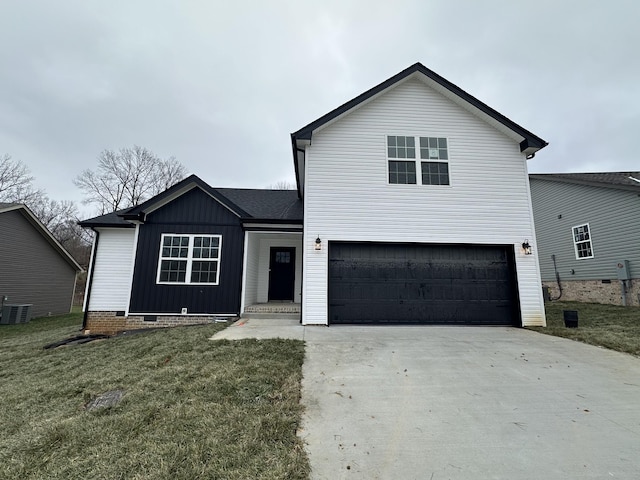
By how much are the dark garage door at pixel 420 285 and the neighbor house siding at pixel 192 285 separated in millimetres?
3350

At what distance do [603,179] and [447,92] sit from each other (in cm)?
1026

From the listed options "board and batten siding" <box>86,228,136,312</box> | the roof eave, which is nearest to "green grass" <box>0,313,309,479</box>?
"board and batten siding" <box>86,228,136,312</box>

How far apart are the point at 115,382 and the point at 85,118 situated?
23.6m

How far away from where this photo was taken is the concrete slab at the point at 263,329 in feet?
20.0

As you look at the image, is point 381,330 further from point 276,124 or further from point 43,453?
point 276,124

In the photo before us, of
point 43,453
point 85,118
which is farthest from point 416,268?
point 85,118

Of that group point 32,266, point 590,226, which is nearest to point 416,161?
point 590,226

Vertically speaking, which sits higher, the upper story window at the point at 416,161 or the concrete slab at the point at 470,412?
the upper story window at the point at 416,161

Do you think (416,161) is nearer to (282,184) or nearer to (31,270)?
(31,270)

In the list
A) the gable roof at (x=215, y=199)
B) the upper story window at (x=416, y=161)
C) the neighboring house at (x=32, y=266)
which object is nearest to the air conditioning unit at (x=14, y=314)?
the neighboring house at (x=32, y=266)

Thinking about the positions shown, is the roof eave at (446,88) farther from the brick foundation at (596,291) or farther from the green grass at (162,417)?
the brick foundation at (596,291)

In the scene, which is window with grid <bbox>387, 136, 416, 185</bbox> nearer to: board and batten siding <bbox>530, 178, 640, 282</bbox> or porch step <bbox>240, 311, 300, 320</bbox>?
porch step <bbox>240, 311, 300, 320</bbox>

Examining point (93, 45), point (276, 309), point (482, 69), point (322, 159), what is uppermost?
point (482, 69)

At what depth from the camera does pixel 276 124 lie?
65.9 feet
